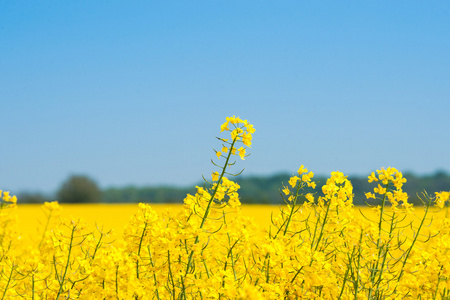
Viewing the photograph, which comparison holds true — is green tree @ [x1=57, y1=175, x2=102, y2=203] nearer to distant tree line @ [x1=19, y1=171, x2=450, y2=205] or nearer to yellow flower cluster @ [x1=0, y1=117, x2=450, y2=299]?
distant tree line @ [x1=19, y1=171, x2=450, y2=205]

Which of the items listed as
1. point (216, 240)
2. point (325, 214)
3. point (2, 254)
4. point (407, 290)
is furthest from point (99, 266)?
point (407, 290)

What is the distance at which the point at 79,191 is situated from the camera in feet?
107

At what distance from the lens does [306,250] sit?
3.62m

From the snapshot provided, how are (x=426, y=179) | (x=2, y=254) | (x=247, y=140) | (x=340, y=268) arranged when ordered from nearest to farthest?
(x=247, y=140) < (x=340, y=268) < (x=2, y=254) < (x=426, y=179)

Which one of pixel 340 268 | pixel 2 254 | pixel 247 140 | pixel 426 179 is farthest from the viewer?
pixel 426 179

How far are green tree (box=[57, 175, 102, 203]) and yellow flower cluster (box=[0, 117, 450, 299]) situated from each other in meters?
28.1

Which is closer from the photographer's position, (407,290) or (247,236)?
(247,236)

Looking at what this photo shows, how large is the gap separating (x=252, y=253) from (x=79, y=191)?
30557mm

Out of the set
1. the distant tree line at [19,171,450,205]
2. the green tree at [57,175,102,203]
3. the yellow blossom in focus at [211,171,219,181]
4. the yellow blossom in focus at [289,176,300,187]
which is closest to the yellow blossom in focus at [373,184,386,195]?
the yellow blossom in focus at [289,176,300,187]

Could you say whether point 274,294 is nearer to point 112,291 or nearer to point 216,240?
point 216,240

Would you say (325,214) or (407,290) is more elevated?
(325,214)

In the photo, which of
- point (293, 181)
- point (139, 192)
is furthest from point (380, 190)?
point (139, 192)

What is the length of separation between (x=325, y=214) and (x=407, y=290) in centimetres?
98

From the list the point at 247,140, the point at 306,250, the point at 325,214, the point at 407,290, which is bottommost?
the point at 407,290
